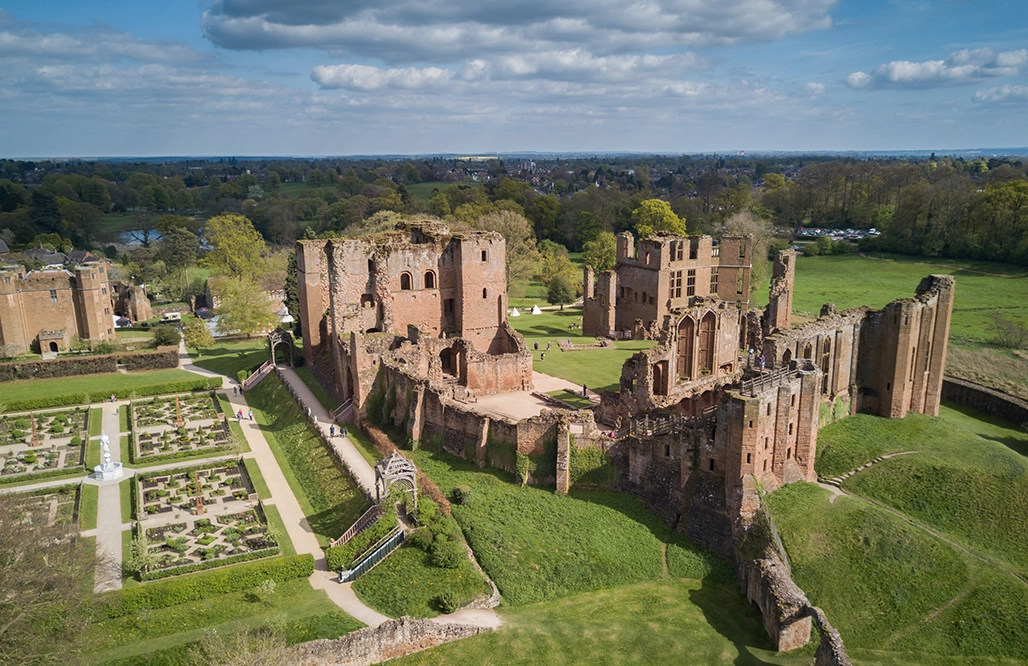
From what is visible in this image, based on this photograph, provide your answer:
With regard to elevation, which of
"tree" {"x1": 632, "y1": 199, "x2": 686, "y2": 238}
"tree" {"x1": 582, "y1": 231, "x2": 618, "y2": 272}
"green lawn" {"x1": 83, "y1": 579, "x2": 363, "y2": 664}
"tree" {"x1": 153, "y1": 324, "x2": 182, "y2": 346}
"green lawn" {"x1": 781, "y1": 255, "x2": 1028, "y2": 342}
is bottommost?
"green lawn" {"x1": 83, "y1": 579, "x2": 363, "y2": 664}

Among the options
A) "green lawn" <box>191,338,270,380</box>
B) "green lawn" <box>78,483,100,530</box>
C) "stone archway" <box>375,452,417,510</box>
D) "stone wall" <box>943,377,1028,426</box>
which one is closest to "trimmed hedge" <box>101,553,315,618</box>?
"stone archway" <box>375,452,417,510</box>

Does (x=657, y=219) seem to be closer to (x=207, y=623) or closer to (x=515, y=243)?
(x=515, y=243)

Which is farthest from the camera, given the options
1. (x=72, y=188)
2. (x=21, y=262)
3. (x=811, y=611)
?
(x=72, y=188)

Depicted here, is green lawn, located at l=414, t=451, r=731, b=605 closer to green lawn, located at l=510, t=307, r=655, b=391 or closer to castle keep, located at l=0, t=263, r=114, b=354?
green lawn, located at l=510, t=307, r=655, b=391

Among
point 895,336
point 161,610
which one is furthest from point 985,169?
Result: point 161,610

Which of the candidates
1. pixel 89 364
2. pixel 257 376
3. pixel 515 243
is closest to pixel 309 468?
pixel 257 376

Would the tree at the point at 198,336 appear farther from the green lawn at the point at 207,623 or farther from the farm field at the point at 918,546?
the farm field at the point at 918,546

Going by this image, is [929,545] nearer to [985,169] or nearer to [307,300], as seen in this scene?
[307,300]
